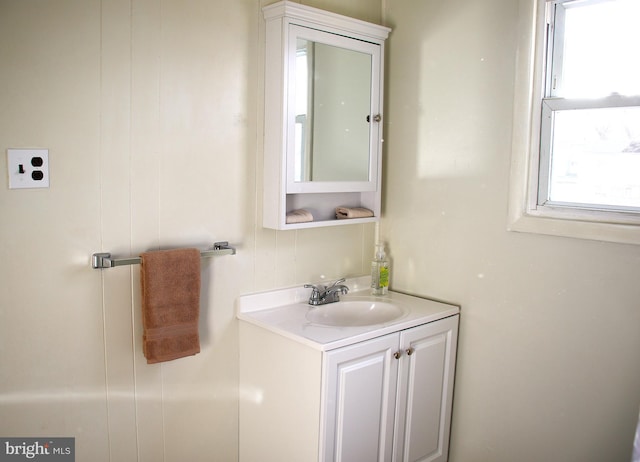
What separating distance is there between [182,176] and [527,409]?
150 cm

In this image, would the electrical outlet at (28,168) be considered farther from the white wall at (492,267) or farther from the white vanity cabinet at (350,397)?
the white wall at (492,267)

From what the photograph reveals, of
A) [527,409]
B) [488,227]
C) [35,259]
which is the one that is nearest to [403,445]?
[527,409]

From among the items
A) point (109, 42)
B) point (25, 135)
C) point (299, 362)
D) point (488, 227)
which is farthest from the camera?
point (488, 227)

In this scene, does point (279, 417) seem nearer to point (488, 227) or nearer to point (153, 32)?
point (488, 227)

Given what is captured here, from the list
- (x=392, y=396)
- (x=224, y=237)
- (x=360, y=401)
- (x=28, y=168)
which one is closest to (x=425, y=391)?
(x=392, y=396)

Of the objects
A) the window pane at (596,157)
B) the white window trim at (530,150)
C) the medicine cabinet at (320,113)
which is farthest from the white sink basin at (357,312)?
the window pane at (596,157)

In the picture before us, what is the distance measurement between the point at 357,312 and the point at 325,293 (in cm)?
16

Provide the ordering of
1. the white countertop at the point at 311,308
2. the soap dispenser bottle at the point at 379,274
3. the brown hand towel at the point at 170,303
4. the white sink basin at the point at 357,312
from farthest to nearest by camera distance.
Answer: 1. the soap dispenser bottle at the point at 379,274
2. the white sink basin at the point at 357,312
3. the white countertop at the point at 311,308
4. the brown hand towel at the point at 170,303

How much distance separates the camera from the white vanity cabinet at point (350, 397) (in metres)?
1.90

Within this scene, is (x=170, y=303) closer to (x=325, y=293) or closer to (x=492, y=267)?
(x=325, y=293)

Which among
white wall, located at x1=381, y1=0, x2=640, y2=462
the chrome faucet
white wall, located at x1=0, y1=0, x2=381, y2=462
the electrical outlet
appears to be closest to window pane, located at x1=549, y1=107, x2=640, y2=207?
white wall, located at x1=381, y1=0, x2=640, y2=462

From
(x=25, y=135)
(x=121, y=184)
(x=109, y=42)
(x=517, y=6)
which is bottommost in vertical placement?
(x=121, y=184)

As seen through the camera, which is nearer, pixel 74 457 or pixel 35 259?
pixel 35 259

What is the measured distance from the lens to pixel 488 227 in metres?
2.22
